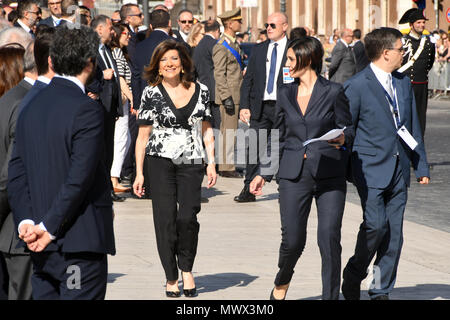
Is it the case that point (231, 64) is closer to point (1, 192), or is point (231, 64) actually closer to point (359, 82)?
point (359, 82)

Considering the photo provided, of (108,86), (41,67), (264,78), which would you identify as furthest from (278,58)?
(41,67)

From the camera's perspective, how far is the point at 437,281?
7.94 metres

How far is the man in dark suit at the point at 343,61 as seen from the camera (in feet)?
76.1

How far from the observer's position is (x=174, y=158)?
7609 mm

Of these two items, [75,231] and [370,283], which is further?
[370,283]

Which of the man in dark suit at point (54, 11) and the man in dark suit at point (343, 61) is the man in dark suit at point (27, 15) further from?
the man in dark suit at point (343, 61)

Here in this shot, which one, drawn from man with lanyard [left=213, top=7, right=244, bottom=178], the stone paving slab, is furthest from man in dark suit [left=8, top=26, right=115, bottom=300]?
man with lanyard [left=213, top=7, right=244, bottom=178]

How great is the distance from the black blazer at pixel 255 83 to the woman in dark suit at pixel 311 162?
545 cm

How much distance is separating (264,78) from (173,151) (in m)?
4.81

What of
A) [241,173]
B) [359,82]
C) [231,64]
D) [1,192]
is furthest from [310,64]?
[241,173]

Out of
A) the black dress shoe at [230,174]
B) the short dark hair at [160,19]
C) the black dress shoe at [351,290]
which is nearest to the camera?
the black dress shoe at [351,290]

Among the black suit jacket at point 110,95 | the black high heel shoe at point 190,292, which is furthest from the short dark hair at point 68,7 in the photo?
the black high heel shoe at point 190,292

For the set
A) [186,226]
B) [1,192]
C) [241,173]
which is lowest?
[241,173]

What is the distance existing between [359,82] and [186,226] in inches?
63.3
